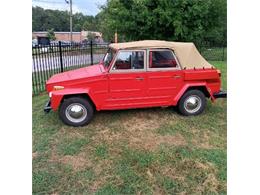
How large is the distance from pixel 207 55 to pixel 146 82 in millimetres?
13443

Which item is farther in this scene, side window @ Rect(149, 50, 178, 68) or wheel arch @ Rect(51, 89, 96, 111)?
side window @ Rect(149, 50, 178, 68)

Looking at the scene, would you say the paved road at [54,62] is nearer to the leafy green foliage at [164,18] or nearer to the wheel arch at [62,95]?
the leafy green foliage at [164,18]

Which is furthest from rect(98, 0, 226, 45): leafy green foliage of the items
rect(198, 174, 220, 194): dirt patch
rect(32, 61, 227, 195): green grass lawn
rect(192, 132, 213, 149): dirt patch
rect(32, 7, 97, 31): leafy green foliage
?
rect(32, 7, 97, 31): leafy green foliage

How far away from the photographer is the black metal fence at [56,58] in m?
8.41

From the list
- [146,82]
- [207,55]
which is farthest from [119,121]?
[207,55]

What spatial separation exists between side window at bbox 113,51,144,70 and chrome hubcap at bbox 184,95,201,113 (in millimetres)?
1261

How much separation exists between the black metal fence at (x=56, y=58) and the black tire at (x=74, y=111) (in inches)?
122

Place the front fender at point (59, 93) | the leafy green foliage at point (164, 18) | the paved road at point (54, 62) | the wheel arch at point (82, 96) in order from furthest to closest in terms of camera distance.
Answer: the leafy green foliage at point (164, 18) < the paved road at point (54, 62) < the wheel arch at point (82, 96) < the front fender at point (59, 93)

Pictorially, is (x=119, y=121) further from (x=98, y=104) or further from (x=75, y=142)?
(x=75, y=142)

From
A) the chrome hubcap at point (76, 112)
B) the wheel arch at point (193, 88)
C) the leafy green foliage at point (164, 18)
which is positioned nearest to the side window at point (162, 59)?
the wheel arch at point (193, 88)

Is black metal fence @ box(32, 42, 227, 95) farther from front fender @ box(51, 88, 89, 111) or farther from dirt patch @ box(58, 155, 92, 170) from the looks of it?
dirt patch @ box(58, 155, 92, 170)

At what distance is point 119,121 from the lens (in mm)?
5559

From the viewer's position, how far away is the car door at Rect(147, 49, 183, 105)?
5469 mm

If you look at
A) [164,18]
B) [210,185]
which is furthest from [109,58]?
[164,18]
